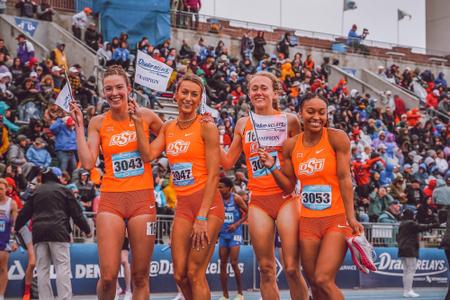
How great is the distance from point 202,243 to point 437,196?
51.6ft

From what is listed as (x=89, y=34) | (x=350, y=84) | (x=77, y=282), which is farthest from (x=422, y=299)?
(x=350, y=84)

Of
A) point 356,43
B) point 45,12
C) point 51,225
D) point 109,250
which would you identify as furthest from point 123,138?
point 356,43

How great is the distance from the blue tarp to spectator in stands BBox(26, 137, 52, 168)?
35.5 feet

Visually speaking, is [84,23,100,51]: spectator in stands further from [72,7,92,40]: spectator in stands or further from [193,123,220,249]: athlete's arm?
[193,123,220,249]: athlete's arm

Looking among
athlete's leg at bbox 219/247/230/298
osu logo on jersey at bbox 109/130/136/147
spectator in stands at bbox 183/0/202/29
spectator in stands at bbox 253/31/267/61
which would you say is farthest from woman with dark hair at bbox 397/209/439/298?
spectator in stands at bbox 183/0/202/29

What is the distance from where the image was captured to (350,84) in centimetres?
3769

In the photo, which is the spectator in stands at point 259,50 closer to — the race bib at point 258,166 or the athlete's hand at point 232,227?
the athlete's hand at point 232,227

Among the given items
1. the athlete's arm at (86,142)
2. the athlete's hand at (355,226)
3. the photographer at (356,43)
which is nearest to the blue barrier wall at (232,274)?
the athlete's arm at (86,142)

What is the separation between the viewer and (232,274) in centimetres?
2059

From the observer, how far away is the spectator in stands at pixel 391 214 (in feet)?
76.8

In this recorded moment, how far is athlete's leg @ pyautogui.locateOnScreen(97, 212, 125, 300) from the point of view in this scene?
8945mm

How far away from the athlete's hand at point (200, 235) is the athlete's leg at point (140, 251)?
0.51m

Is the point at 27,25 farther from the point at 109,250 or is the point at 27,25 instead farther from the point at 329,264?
the point at 329,264

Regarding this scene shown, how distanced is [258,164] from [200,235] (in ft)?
4.34
